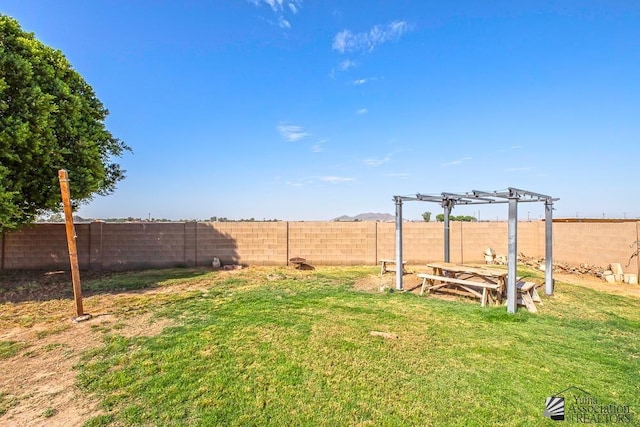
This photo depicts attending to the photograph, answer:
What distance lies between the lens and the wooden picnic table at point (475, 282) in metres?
5.78

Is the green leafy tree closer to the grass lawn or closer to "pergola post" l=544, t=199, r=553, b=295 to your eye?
the grass lawn

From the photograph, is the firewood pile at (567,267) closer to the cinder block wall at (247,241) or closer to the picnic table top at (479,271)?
the picnic table top at (479,271)

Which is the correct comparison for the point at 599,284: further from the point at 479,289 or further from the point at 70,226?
the point at 70,226

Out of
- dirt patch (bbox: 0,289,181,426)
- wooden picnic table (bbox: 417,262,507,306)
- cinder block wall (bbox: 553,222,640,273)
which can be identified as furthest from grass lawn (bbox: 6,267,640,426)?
cinder block wall (bbox: 553,222,640,273)

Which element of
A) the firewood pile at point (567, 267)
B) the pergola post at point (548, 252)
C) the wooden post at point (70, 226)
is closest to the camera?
the wooden post at point (70, 226)

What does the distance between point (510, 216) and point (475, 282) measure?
1.47m

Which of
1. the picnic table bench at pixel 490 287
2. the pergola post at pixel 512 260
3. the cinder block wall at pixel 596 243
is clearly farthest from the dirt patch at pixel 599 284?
the pergola post at pixel 512 260

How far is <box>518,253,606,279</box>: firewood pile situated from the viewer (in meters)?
8.73

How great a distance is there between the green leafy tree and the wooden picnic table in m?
8.47

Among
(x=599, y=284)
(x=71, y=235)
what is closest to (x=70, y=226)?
(x=71, y=235)

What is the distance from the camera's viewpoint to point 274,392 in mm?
2768

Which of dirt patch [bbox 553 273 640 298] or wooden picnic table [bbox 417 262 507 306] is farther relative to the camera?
dirt patch [bbox 553 273 640 298]

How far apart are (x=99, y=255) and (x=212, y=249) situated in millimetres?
3617

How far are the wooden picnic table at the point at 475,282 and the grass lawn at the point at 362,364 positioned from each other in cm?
48
